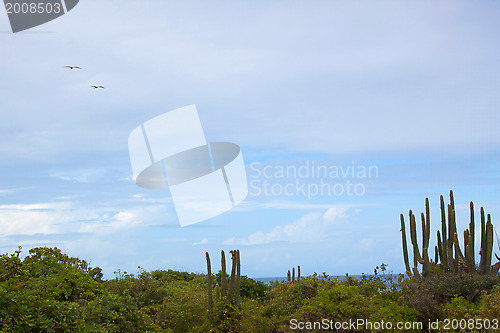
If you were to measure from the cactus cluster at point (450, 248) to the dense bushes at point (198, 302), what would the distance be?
697 millimetres

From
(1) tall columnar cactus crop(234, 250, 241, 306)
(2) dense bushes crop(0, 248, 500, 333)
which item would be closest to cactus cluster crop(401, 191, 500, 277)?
(2) dense bushes crop(0, 248, 500, 333)

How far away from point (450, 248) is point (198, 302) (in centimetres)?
730

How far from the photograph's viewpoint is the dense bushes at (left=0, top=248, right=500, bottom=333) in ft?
28.7

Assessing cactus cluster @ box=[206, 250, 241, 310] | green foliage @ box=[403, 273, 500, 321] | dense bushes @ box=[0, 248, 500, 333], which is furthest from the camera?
cactus cluster @ box=[206, 250, 241, 310]

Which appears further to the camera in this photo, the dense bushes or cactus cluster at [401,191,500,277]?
cactus cluster at [401,191,500,277]

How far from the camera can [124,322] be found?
10.1 m

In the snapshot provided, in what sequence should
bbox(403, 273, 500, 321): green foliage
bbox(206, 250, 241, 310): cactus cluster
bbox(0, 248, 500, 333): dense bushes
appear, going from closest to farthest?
bbox(0, 248, 500, 333): dense bushes
bbox(403, 273, 500, 321): green foliage
bbox(206, 250, 241, 310): cactus cluster

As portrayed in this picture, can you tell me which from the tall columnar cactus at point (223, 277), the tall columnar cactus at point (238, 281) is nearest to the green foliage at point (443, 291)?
the tall columnar cactus at point (238, 281)

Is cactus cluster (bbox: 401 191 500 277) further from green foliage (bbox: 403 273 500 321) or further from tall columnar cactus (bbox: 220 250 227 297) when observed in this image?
tall columnar cactus (bbox: 220 250 227 297)

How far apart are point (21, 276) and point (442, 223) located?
36.8ft

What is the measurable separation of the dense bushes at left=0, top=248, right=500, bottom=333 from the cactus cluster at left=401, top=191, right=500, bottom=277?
2.29 feet

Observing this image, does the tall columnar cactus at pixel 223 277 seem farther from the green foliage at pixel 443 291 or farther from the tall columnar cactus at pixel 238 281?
the green foliage at pixel 443 291

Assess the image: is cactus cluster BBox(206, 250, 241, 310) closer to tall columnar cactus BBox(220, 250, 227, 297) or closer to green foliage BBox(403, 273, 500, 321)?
tall columnar cactus BBox(220, 250, 227, 297)

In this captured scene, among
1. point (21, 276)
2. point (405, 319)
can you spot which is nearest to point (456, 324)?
point (405, 319)
